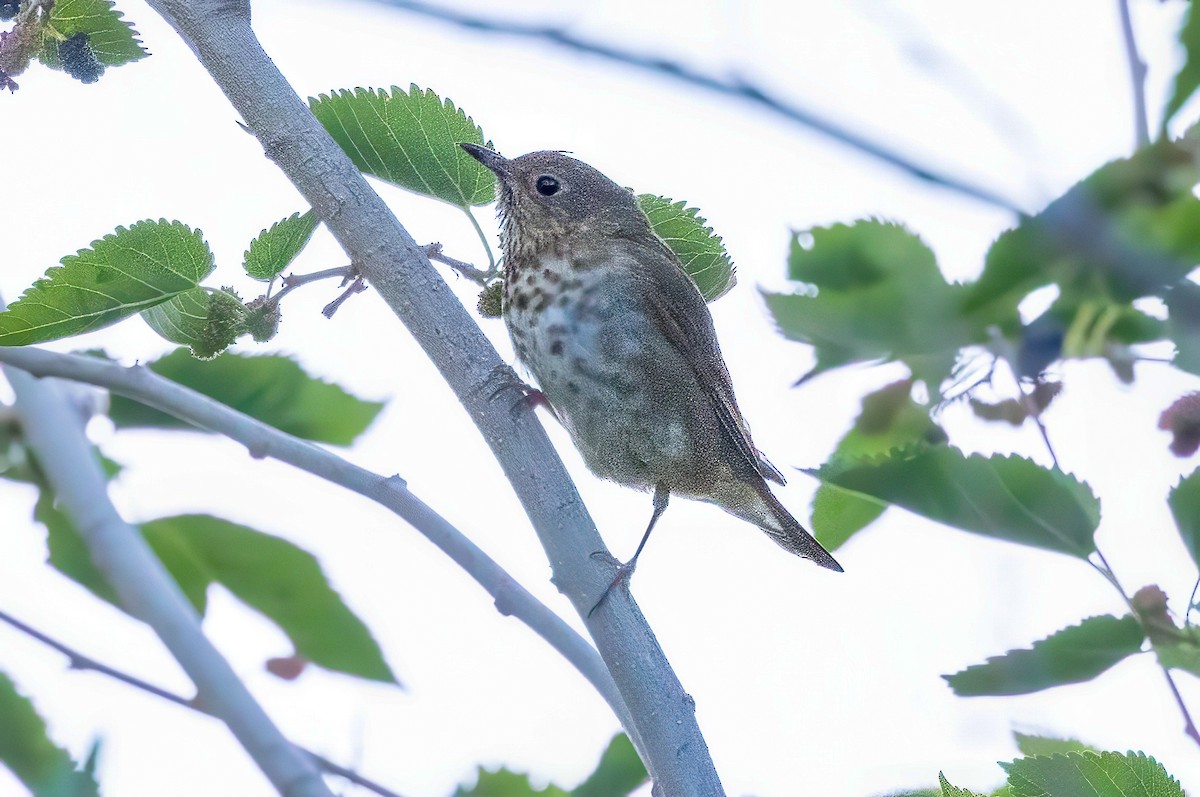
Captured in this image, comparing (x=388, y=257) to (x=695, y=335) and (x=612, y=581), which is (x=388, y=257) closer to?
(x=612, y=581)

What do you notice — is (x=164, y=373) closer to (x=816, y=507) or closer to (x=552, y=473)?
(x=552, y=473)

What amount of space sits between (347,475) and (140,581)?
498mm

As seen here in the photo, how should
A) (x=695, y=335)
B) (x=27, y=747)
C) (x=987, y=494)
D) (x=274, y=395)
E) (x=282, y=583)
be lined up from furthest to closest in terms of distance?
(x=695, y=335) < (x=274, y=395) < (x=282, y=583) < (x=27, y=747) < (x=987, y=494)

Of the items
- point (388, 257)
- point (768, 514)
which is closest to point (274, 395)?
point (388, 257)

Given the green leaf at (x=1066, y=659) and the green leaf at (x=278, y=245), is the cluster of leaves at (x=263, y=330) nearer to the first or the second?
the green leaf at (x=278, y=245)

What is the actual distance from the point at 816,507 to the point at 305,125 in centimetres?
113

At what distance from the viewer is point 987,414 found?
217 centimetres

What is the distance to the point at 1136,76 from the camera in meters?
1.52

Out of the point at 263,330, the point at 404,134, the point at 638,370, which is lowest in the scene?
the point at 263,330

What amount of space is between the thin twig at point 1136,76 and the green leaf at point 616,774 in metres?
1.60

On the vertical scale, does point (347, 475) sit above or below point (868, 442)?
above

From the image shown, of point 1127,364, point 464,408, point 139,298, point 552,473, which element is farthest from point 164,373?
point 1127,364

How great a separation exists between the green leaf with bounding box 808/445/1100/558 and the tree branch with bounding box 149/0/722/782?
57 centimetres

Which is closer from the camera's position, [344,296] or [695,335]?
[344,296]
